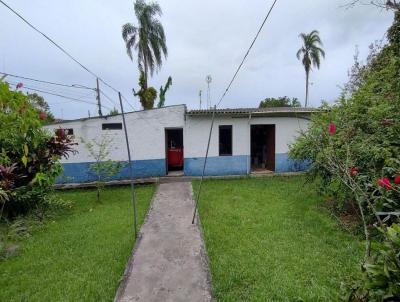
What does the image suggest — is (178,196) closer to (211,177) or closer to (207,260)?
(211,177)

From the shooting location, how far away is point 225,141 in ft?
40.9

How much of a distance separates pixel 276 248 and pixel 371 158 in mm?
2351

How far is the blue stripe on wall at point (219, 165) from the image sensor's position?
12.1m

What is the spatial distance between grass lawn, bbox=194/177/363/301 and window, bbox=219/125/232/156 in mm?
4064

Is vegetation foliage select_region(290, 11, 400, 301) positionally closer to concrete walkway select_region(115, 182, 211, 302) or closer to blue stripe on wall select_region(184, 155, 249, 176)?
concrete walkway select_region(115, 182, 211, 302)

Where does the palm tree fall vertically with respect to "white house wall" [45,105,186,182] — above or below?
above

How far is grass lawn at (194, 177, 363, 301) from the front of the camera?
Answer: 12.2 ft

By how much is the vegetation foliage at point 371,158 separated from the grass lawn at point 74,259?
312 centimetres

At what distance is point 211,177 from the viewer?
11938mm

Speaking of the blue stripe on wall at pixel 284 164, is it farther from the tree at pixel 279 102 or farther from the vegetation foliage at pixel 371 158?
the tree at pixel 279 102

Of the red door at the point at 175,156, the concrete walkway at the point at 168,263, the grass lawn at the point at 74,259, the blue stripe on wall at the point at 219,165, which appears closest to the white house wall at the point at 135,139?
the red door at the point at 175,156

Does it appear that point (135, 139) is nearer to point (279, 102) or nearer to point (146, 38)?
point (146, 38)

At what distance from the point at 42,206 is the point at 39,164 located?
1179mm

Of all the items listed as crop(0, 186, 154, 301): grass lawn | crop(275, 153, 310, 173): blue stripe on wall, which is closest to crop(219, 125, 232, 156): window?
crop(275, 153, 310, 173): blue stripe on wall
